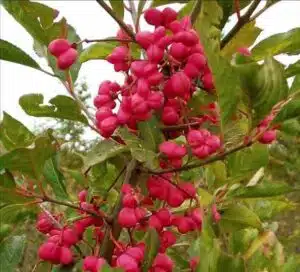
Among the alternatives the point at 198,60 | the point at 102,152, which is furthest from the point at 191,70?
the point at 102,152

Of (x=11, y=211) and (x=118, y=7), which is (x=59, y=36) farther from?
(x=11, y=211)

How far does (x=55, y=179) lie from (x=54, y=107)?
0.16 meters

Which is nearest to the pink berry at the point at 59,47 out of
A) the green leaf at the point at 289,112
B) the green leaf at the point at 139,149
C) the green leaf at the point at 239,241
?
the green leaf at the point at 139,149

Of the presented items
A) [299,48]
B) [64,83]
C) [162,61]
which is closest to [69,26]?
[64,83]

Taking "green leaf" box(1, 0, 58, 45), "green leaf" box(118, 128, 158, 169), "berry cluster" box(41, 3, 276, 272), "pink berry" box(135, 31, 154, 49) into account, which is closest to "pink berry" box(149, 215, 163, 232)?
"berry cluster" box(41, 3, 276, 272)

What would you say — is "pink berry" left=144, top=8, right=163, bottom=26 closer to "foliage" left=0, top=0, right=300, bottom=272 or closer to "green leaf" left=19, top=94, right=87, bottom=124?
"foliage" left=0, top=0, right=300, bottom=272

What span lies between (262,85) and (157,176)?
34 cm

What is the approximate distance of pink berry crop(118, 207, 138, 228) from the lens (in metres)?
Result: 1.18

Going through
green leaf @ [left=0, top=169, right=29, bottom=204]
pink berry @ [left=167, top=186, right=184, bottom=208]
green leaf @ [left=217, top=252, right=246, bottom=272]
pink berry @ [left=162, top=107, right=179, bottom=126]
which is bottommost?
green leaf @ [left=217, top=252, right=246, bottom=272]

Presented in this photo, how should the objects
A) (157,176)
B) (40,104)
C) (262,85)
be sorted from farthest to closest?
(40,104)
(157,176)
(262,85)

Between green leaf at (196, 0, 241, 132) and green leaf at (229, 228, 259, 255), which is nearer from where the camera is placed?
green leaf at (196, 0, 241, 132)

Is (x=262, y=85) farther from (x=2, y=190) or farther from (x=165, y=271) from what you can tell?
(x=2, y=190)

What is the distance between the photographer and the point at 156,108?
44.4 inches

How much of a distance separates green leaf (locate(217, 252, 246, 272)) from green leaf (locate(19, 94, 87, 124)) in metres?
0.42
